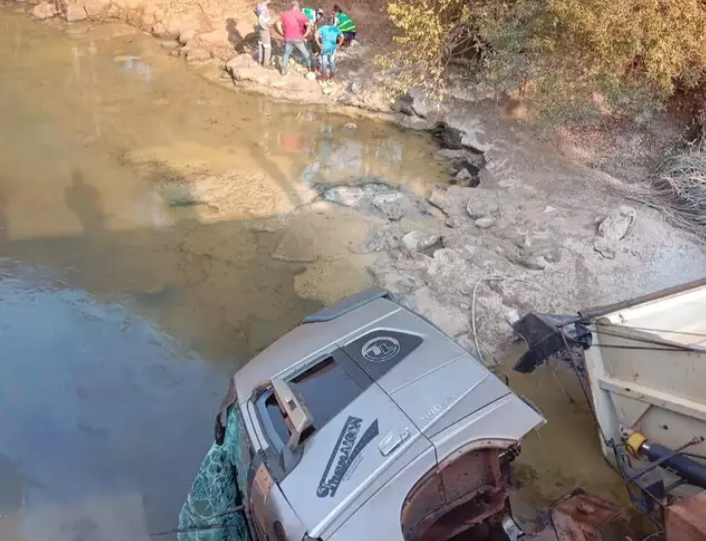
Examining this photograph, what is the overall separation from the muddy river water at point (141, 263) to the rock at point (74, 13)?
232cm

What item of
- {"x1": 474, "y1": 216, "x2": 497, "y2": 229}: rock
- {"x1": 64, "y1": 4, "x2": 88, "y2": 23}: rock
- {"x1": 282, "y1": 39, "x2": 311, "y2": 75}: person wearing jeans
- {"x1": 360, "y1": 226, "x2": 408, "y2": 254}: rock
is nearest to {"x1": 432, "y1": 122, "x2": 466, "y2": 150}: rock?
{"x1": 474, "y1": 216, "x2": 497, "y2": 229}: rock

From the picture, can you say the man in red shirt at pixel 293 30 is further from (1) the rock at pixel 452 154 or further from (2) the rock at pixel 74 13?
(2) the rock at pixel 74 13

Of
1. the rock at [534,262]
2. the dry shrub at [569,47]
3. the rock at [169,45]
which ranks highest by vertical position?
the dry shrub at [569,47]

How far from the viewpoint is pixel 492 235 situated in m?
8.18

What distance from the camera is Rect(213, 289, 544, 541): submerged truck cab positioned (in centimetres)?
338

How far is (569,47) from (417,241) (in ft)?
12.6

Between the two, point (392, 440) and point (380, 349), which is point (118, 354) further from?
point (392, 440)

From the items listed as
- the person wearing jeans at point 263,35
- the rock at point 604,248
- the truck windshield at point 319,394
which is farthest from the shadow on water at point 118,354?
the person wearing jeans at point 263,35

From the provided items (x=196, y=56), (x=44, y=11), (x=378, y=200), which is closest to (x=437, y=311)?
(x=378, y=200)

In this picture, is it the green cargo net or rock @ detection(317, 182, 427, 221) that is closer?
the green cargo net

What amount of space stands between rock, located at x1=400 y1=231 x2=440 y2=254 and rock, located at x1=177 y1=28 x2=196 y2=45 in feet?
27.5

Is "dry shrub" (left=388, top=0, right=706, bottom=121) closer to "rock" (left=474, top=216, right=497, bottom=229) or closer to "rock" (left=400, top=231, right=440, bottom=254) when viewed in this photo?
"rock" (left=474, top=216, right=497, bottom=229)

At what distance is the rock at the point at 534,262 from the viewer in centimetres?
753

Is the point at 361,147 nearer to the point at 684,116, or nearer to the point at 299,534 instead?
the point at 684,116
